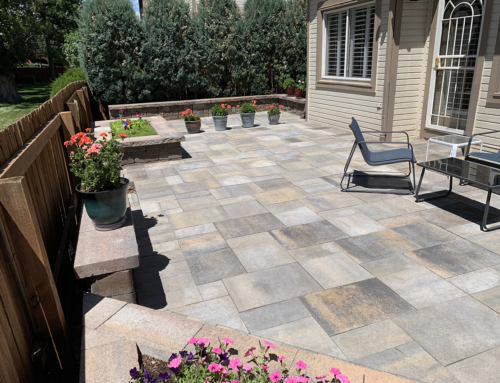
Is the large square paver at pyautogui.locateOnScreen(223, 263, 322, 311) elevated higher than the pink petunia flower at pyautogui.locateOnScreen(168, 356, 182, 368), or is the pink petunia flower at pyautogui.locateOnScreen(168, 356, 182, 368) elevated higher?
the pink petunia flower at pyautogui.locateOnScreen(168, 356, 182, 368)

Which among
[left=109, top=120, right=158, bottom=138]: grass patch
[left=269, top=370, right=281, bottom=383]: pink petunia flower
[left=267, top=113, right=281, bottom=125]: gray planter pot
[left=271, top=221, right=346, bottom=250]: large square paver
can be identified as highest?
[left=109, top=120, right=158, bottom=138]: grass patch

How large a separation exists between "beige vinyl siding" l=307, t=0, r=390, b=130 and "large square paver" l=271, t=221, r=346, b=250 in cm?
452

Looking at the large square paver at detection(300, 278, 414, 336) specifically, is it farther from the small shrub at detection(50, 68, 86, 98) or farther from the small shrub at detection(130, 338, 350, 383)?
the small shrub at detection(50, 68, 86, 98)

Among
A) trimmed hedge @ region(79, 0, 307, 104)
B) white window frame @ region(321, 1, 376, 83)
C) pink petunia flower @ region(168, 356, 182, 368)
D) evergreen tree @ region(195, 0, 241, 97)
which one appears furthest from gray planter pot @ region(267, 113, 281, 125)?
pink petunia flower @ region(168, 356, 182, 368)

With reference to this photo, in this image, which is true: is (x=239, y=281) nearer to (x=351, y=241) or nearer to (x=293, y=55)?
(x=351, y=241)

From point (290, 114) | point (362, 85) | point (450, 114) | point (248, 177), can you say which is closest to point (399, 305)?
point (248, 177)

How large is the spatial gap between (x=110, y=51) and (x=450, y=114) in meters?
8.84

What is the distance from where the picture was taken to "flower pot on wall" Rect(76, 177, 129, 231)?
2.88m

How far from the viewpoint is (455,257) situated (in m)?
3.49

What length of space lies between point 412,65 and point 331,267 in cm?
568

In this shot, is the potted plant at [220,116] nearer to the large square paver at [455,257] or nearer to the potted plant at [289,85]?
the potted plant at [289,85]

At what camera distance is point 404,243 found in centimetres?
378

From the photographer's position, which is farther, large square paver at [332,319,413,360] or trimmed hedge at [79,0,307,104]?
trimmed hedge at [79,0,307,104]

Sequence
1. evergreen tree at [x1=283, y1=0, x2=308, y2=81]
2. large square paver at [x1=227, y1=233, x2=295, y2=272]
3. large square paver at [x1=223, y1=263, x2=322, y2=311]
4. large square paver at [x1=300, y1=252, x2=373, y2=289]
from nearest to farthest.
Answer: large square paver at [x1=223, y1=263, x2=322, y2=311]
large square paver at [x1=300, y1=252, x2=373, y2=289]
large square paver at [x1=227, y1=233, x2=295, y2=272]
evergreen tree at [x1=283, y1=0, x2=308, y2=81]
